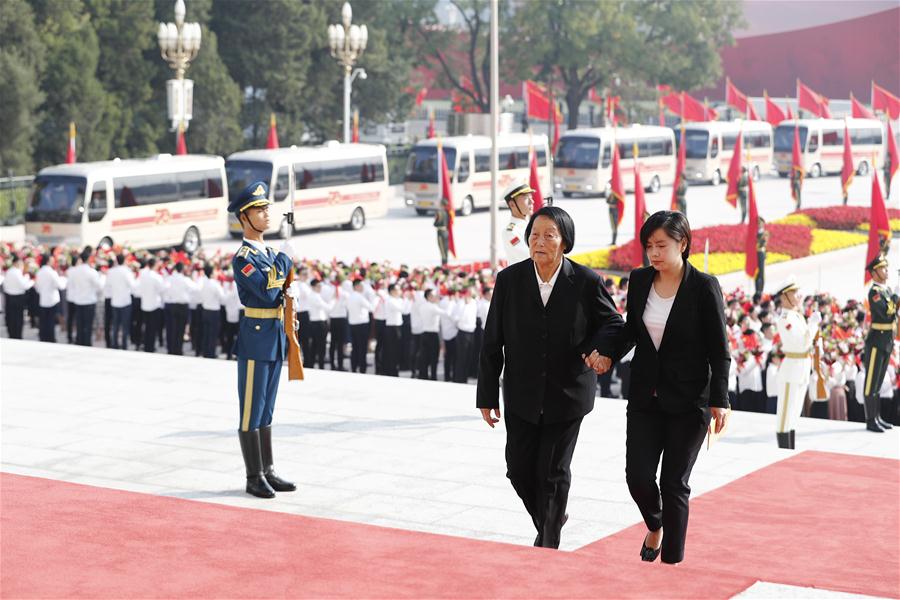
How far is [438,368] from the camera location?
18391 mm

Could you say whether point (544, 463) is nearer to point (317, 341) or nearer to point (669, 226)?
point (669, 226)

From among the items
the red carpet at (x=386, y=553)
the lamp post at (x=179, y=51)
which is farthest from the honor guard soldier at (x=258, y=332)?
the lamp post at (x=179, y=51)

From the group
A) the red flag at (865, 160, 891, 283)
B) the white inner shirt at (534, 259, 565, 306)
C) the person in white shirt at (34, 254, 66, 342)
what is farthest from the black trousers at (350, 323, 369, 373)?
the white inner shirt at (534, 259, 565, 306)

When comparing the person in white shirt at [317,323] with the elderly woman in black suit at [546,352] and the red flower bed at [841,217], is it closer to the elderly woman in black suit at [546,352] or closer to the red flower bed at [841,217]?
the elderly woman in black suit at [546,352]

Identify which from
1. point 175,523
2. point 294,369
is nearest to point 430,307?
point 294,369

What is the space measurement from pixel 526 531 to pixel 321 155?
26.6m

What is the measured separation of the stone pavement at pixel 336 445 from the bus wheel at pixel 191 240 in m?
17.5

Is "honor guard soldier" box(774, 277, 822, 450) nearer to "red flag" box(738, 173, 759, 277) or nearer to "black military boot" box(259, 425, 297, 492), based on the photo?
"black military boot" box(259, 425, 297, 492)

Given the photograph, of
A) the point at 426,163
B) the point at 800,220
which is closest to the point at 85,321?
the point at 426,163

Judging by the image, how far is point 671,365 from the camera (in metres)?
6.26

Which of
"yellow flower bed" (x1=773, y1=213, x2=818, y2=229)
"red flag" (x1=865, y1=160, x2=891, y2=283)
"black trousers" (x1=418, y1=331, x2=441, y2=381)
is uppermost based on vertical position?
"red flag" (x1=865, y1=160, x2=891, y2=283)

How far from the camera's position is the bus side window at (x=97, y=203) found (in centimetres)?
2828

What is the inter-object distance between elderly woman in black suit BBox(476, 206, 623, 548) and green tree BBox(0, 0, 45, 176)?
2917 centimetres

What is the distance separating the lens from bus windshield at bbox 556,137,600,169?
41312 millimetres
